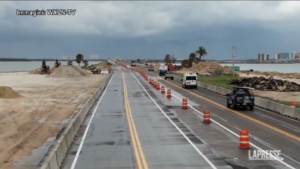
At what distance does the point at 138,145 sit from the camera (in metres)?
18.8

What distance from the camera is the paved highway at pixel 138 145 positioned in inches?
597

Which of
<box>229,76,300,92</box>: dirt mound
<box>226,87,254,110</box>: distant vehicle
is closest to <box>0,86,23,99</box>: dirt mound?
<box>226,87,254,110</box>: distant vehicle

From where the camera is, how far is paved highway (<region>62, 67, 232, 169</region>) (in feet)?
49.8

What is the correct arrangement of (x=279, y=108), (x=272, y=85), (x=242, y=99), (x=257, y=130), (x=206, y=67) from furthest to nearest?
(x=206, y=67)
(x=272, y=85)
(x=242, y=99)
(x=279, y=108)
(x=257, y=130)

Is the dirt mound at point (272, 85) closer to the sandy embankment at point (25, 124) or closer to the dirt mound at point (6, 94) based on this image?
the sandy embankment at point (25, 124)

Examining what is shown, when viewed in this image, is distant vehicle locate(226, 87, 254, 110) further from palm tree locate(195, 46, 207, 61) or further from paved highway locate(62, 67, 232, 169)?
palm tree locate(195, 46, 207, 61)

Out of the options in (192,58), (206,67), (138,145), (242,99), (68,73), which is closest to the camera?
(138,145)

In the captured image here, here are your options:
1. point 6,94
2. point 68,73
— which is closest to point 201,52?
point 68,73

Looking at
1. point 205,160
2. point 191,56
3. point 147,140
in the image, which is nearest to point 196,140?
point 147,140

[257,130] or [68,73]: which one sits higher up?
[68,73]

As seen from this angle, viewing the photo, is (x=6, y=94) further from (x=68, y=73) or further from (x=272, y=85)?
(x=68, y=73)

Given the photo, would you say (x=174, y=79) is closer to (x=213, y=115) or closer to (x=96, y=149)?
(x=213, y=115)

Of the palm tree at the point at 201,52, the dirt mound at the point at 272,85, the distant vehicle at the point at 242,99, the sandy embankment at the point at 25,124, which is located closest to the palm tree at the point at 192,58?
the palm tree at the point at 201,52

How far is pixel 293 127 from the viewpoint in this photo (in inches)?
964
